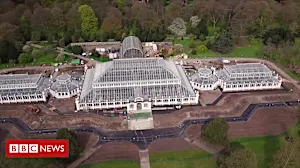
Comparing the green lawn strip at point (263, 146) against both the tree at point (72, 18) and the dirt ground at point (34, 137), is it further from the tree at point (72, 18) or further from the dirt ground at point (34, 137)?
the tree at point (72, 18)

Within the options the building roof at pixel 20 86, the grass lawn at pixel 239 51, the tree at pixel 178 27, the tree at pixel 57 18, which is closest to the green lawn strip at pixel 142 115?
the building roof at pixel 20 86

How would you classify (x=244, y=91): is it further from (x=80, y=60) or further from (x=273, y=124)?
(x=80, y=60)

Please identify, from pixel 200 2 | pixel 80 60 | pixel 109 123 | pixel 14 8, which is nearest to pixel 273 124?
pixel 109 123

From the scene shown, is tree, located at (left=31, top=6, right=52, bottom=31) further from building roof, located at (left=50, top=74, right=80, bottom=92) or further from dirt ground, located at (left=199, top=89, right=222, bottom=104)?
dirt ground, located at (left=199, top=89, right=222, bottom=104)

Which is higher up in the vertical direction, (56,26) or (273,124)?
(56,26)

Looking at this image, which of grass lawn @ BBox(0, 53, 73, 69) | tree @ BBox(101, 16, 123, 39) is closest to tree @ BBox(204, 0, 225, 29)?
tree @ BBox(101, 16, 123, 39)

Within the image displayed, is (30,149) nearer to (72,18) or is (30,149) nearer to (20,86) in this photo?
(20,86)

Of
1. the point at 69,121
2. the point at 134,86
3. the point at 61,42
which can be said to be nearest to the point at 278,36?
the point at 134,86

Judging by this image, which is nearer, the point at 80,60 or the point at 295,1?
the point at 80,60
